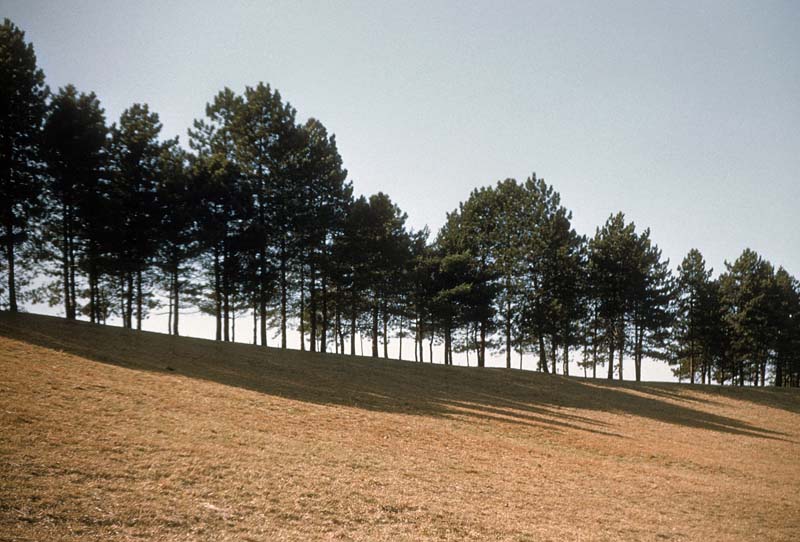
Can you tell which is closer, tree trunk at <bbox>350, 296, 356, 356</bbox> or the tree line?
the tree line

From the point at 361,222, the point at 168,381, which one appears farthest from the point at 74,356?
the point at 361,222

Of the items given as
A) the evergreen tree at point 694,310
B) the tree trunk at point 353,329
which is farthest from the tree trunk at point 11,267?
the evergreen tree at point 694,310

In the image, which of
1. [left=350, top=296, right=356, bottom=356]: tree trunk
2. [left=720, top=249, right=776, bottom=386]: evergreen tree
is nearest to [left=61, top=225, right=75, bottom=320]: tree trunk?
[left=350, top=296, right=356, bottom=356]: tree trunk

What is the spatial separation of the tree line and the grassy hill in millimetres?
7757

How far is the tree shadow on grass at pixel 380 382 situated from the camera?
21.1 metres

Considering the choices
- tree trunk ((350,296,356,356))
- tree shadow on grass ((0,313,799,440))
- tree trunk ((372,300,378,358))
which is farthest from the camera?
tree trunk ((372,300,378,358))

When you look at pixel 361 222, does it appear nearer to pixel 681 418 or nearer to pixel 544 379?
pixel 544 379

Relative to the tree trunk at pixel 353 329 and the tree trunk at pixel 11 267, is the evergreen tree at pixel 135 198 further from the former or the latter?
the tree trunk at pixel 353 329

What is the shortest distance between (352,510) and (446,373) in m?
26.7

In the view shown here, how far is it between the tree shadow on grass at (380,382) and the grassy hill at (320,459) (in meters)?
0.25

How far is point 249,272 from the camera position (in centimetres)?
3338

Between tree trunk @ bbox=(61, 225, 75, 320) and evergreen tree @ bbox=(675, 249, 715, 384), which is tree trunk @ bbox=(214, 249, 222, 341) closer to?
tree trunk @ bbox=(61, 225, 75, 320)

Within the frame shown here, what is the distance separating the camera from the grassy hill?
8070 millimetres

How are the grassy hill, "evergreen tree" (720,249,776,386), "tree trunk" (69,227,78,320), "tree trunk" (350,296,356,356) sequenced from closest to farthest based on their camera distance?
1. the grassy hill
2. "tree trunk" (69,227,78,320)
3. "tree trunk" (350,296,356,356)
4. "evergreen tree" (720,249,776,386)
